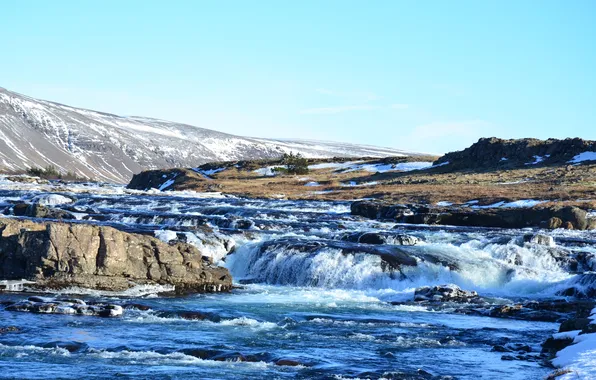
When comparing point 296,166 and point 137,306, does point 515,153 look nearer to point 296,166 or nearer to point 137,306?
point 296,166

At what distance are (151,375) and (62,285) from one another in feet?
44.5

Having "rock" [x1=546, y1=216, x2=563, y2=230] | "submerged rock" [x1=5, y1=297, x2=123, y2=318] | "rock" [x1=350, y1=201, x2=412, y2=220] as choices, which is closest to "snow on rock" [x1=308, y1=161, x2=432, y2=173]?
"rock" [x1=350, y1=201, x2=412, y2=220]

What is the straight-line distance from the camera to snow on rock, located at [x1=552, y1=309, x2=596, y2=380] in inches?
730

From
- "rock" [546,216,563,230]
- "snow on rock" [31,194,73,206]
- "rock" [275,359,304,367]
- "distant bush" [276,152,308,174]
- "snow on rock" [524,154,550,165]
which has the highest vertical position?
"snow on rock" [524,154,550,165]

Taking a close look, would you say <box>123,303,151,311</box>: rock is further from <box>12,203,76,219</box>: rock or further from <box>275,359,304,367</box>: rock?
<box>12,203,76,219</box>: rock

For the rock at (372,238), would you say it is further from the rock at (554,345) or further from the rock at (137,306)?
the rock at (554,345)

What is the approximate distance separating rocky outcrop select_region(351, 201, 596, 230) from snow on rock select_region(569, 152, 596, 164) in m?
48.2

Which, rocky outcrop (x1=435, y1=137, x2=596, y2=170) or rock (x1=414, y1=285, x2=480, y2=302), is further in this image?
rocky outcrop (x1=435, y1=137, x2=596, y2=170)

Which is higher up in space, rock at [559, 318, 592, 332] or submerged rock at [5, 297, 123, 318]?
rock at [559, 318, 592, 332]

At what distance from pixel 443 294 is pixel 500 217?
2665 centimetres

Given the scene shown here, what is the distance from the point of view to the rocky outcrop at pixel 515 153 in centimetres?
11062

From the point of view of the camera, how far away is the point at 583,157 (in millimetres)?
106938

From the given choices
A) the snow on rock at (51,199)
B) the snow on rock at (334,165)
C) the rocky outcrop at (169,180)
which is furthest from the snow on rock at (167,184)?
the snow on rock at (51,199)

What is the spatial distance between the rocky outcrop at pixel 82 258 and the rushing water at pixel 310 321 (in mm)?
992
